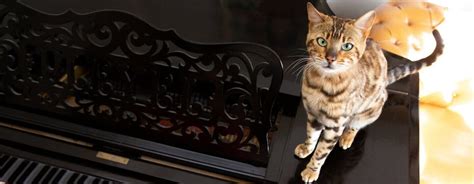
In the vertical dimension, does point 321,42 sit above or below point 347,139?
above

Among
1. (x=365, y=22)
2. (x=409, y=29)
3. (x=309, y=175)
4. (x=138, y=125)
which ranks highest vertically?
(x=365, y=22)

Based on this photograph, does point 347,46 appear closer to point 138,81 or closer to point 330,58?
point 330,58

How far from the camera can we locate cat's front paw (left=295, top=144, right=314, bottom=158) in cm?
95

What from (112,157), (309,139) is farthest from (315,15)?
(112,157)

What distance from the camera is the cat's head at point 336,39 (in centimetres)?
78

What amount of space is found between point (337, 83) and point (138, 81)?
452 mm

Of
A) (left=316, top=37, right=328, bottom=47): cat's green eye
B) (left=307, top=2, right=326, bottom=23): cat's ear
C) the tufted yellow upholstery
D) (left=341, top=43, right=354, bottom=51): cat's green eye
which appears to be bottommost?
the tufted yellow upholstery

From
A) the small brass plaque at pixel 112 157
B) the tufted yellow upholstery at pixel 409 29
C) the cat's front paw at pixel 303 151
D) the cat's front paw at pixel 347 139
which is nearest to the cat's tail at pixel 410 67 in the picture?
the tufted yellow upholstery at pixel 409 29

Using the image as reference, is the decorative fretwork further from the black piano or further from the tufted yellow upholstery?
the tufted yellow upholstery

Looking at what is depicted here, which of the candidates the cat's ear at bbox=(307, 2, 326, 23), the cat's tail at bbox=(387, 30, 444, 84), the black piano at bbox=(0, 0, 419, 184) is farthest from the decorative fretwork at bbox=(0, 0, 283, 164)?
the cat's tail at bbox=(387, 30, 444, 84)

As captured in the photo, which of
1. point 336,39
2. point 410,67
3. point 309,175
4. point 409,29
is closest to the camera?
point 336,39

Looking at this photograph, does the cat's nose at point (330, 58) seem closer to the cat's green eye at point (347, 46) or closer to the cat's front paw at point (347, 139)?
the cat's green eye at point (347, 46)

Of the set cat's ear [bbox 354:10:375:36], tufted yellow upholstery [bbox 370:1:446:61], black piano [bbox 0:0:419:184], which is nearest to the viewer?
cat's ear [bbox 354:10:375:36]

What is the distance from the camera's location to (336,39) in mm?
775
